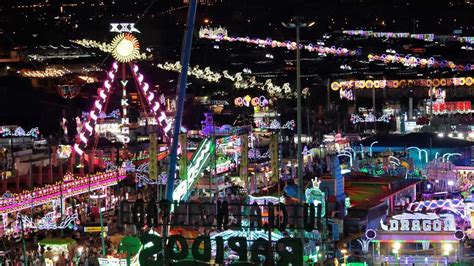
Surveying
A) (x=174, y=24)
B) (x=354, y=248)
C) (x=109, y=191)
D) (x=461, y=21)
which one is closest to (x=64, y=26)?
(x=174, y=24)

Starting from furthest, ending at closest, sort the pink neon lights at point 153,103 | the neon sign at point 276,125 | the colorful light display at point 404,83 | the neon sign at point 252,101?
1. the neon sign at point 252,101
2. the colorful light display at point 404,83
3. the neon sign at point 276,125
4. the pink neon lights at point 153,103

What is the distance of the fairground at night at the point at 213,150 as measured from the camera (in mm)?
14797

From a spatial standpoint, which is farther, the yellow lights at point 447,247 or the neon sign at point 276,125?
the neon sign at point 276,125

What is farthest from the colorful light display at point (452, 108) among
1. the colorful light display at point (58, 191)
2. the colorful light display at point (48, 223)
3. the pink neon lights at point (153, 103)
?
the colorful light display at point (48, 223)

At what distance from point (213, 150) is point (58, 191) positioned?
631 cm

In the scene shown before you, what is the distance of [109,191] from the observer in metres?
32.8

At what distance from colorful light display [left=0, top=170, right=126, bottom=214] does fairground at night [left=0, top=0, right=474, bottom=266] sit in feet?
0.23

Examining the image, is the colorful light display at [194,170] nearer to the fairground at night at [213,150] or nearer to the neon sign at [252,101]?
the fairground at night at [213,150]

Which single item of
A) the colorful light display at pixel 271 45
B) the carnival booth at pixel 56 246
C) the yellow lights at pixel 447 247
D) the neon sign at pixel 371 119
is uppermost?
the colorful light display at pixel 271 45

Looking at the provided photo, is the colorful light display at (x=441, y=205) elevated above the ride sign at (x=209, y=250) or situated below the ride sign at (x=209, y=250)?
below

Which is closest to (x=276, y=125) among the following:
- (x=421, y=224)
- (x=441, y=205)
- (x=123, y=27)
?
(x=123, y=27)

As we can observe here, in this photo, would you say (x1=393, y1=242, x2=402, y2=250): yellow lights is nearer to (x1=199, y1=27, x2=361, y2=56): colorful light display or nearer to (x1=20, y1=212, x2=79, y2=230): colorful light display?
(x1=20, y1=212, x2=79, y2=230): colorful light display

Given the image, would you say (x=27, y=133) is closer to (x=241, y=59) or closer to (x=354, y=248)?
(x=354, y=248)

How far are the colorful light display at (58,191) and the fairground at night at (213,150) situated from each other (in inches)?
2.8
